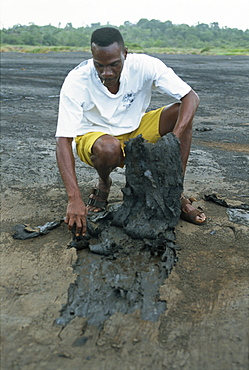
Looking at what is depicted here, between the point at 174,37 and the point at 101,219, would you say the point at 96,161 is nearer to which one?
the point at 101,219

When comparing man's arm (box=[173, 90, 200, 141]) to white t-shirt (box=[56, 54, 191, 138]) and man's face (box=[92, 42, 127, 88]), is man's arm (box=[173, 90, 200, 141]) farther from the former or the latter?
man's face (box=[92, 42, 127, 88])

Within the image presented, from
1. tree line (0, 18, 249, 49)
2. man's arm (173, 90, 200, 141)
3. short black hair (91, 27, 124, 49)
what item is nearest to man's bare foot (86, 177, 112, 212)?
man's arm (173, 90, 200, 141)

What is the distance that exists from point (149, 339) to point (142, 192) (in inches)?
44.3

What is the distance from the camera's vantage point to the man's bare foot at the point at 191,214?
109 inches

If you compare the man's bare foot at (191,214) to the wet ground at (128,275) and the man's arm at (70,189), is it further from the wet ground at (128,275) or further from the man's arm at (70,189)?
the man's arm at (70,189)

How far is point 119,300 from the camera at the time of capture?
1.95 m

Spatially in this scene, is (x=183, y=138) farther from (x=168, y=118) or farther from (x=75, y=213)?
(x=75, y=213)

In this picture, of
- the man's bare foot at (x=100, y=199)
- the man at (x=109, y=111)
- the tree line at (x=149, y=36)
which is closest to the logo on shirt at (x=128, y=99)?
the man at (x=109, y=111)

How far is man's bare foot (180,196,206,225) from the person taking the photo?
2758 millimetres

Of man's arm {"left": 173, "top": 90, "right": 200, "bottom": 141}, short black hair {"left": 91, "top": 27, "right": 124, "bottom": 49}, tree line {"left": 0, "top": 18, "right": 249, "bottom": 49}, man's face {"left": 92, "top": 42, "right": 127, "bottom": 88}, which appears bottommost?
tree line {"left": 0, "top": 18, "right": 249, "bottom": 49}

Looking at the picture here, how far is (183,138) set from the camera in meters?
2.91

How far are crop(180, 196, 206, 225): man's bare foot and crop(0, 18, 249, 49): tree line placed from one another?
135 ft

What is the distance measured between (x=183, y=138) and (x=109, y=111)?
0.58m

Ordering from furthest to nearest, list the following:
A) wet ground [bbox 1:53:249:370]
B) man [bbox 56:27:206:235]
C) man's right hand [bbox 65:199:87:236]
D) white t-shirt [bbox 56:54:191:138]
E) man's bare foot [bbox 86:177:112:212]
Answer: man's bare foot [bbox 86:177:112:212]
white t-shirt [bbox 56:54:191:138]
man [bbox 56:27:206:235]
man's right hand [bbox 65:199:87:236]
wet ground [bbox 1:53:249:370]
